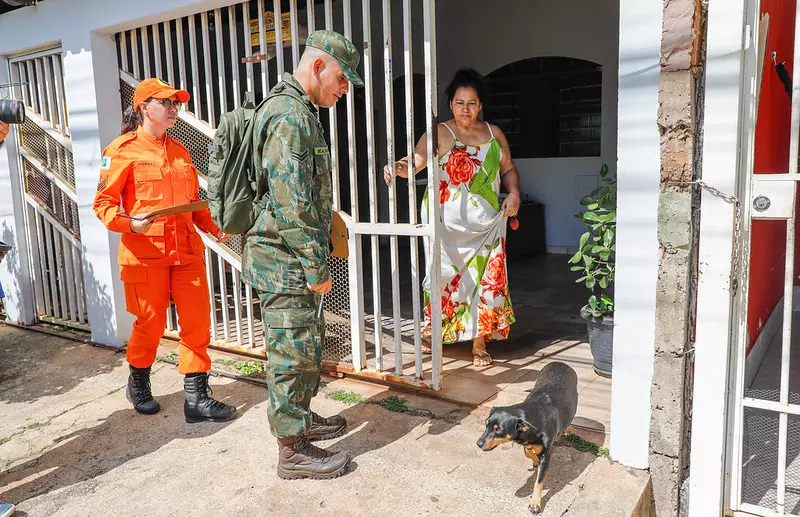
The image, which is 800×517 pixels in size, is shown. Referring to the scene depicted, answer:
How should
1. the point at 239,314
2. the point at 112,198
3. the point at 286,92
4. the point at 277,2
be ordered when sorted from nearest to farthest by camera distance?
the point at 286,92
the point at 112,198
the point at 277,2
the point at 239,314

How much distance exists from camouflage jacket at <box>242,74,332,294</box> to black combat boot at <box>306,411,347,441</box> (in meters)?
0.85

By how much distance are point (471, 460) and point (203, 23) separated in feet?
10.4

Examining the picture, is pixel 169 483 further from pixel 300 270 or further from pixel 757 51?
pixel 757 51

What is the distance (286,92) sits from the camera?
2.58 meters

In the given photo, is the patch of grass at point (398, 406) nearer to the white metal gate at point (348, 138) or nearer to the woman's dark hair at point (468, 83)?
the white metal gate at point (348, 138)

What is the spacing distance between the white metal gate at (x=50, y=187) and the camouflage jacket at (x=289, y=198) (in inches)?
117

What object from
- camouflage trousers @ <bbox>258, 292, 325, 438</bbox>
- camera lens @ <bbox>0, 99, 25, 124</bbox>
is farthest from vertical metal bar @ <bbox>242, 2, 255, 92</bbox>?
camouflage trousers @ <bbox>258, 292, 325, 438</bbox>

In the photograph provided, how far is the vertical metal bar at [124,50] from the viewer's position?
457cm

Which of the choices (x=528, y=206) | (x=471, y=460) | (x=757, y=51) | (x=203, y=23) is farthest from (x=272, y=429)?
(x=528, y=206)

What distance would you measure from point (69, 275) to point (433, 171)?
11.9 feet

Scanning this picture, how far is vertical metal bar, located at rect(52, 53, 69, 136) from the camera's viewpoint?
4883 millimetres

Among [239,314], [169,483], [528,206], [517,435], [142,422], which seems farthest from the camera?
[528,206]

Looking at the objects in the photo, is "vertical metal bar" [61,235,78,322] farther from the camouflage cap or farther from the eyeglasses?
the camouflage cap

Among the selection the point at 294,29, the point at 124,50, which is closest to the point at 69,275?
the point at 124,50
